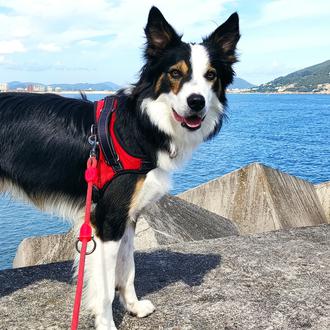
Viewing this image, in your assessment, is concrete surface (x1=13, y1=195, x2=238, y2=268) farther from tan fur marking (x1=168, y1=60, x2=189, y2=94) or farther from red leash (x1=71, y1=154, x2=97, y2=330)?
tan fur marking (x1=168, y1=60, x2=189, y2=94)

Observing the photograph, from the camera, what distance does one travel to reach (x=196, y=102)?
338cm

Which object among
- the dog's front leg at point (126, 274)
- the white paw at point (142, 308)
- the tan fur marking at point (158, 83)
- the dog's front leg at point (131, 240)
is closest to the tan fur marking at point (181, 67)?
the tan fur marking at point (158, 83)

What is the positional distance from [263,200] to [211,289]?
4321 mm

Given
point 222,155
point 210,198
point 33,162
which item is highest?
point 33,162

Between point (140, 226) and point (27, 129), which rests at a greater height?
point (27, 129)

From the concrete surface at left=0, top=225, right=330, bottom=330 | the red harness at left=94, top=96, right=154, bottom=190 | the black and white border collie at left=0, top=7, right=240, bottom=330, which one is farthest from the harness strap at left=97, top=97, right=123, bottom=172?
the concrete surface at left=0, top=225, right=330, bottom=330

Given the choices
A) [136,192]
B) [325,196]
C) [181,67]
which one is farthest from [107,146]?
[325,196]

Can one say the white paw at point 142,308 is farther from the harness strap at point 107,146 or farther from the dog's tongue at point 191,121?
the dog's tongue at point 191,121

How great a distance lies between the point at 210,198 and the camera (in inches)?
387

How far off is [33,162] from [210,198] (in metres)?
6.45

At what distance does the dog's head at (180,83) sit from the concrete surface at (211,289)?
1666 millimetres

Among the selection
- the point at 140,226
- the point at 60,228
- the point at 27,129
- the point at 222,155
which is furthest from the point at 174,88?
the point at 222,155

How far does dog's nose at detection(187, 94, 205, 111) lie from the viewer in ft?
11.0

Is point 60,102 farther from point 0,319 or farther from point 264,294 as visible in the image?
point 264,294
